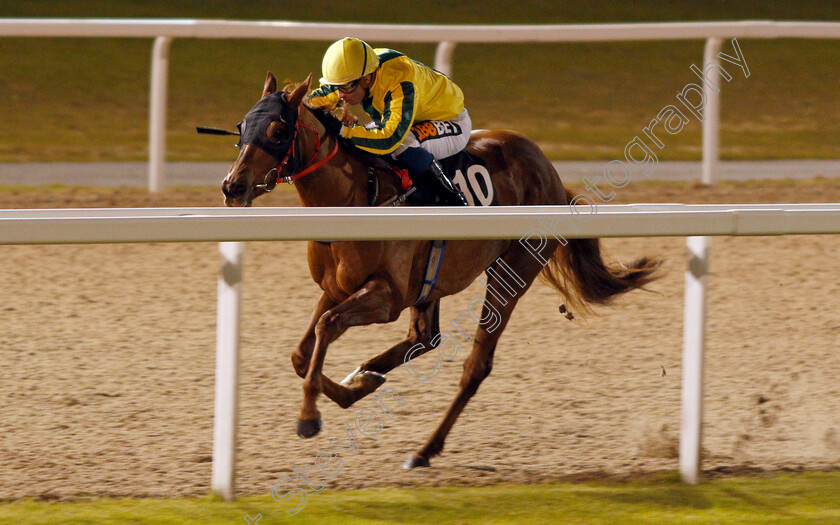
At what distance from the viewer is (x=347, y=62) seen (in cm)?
358

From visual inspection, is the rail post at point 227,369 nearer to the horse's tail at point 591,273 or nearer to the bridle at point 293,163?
the bridle at point 293,163

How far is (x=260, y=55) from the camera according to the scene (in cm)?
1462

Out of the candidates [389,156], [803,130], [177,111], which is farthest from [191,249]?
[803,130]

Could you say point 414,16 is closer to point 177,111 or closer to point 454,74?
point 454,74

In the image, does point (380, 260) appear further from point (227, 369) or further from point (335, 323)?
point (227, 369)

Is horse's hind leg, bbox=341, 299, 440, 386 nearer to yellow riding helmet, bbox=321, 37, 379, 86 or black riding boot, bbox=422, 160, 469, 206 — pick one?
black riding boot, bbox=422, 160, 469, 206

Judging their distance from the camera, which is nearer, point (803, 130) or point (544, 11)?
point (803, 130)

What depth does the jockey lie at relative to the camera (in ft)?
11.8

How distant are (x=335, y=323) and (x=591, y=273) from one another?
1366mm

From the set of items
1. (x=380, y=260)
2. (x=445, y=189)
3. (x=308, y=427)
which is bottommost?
(x=308, y=427)

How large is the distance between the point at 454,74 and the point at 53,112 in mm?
4583

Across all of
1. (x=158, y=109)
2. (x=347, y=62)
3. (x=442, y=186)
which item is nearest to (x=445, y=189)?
(x=442, y=186)

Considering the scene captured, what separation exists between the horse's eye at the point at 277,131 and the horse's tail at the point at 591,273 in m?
1.45

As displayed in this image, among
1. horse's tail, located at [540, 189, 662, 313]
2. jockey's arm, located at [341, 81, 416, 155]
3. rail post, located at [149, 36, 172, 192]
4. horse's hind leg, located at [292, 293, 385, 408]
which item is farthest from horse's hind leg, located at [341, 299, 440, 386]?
rail post, located at [149, 36, 172, 192]
